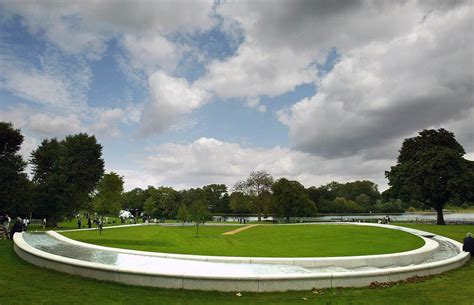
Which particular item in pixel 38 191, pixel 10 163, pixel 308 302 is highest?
pixel 10 163

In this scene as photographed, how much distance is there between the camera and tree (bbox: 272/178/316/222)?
7288 cm

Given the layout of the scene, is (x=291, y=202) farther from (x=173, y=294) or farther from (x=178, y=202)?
(x=173, y=294)

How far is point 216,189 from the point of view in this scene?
140625mm

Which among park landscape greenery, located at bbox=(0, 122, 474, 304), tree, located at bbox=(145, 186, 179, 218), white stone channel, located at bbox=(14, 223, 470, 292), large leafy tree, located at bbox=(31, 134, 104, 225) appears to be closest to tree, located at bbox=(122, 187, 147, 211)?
park landscape greenery, located at bbox=(0, 122, 474, 304)

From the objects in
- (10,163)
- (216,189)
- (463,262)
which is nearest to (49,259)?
(463,262)

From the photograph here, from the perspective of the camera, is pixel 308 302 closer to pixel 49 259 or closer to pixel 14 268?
pixel 49 259

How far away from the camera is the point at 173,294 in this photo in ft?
37.9

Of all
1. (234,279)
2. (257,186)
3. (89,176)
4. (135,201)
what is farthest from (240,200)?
(234,279)

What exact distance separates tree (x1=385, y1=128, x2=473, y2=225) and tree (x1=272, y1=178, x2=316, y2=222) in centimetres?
1934

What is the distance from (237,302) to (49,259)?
878 centimetres

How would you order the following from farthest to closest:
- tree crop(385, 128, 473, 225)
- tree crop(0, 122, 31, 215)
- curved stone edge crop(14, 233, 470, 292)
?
tree crop(385, 128, 473, 225)
tree crop(0, 122, 31, 215)
curved stone edge crop(14, 233, 470, 292)

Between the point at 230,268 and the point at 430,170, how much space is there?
4393cm

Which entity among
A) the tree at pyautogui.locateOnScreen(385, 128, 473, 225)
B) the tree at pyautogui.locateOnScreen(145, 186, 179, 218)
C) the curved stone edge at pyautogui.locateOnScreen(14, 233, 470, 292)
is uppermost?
the tree at pyautogui.locateOnScreen(385, 128, 473, 225)

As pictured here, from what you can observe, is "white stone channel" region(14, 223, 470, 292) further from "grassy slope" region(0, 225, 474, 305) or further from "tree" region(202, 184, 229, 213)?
"tree" region(202, 184, 229, 213)
